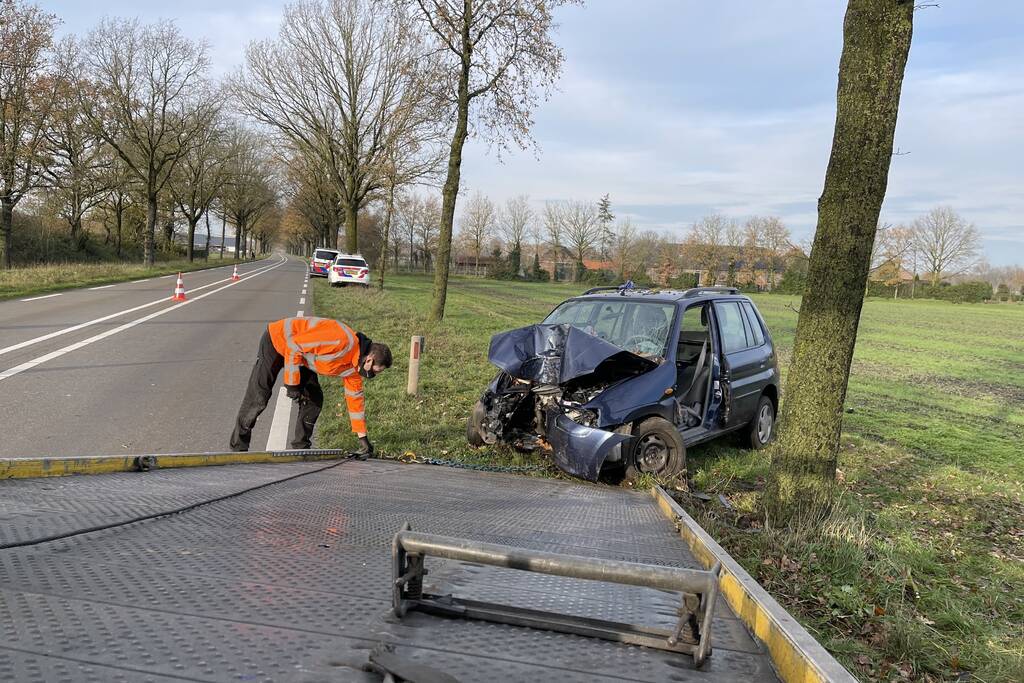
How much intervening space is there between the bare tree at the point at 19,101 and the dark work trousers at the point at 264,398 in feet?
95.1

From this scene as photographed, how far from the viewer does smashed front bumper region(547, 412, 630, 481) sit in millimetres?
5312

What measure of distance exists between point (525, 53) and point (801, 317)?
11.6 metres

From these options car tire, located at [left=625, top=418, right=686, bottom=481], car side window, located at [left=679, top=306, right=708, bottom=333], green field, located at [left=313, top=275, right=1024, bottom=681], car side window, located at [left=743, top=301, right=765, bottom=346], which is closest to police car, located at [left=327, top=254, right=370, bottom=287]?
green field, located at [left=313, top=275, right=1024, bottom=681]

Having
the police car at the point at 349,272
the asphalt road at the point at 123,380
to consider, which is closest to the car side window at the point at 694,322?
the asphalt road at the point at 123,380

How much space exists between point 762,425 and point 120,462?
6648 mm

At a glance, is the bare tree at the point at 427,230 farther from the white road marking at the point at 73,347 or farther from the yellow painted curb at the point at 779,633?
the yellow painted curb at the point at 779,633

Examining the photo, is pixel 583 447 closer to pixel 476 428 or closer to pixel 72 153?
pixel 476 428

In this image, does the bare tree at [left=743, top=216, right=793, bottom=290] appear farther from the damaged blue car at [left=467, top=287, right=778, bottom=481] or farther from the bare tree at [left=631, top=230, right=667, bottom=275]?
the damaged blue car at [left=467, top=287, right=778, bottom=481]

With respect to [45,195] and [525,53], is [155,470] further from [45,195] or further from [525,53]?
[45,195]

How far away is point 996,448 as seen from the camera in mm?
8195

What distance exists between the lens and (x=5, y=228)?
27.4m

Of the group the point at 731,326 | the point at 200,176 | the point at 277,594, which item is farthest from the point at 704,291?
the point at 200,176

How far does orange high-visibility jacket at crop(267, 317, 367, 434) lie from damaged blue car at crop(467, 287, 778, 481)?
51.0 inches

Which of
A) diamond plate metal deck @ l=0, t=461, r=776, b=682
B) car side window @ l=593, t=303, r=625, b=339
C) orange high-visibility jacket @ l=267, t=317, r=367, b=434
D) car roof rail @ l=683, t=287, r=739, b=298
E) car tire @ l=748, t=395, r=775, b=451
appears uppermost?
car roof rail @ l=683, t=287, r=739, b=298
